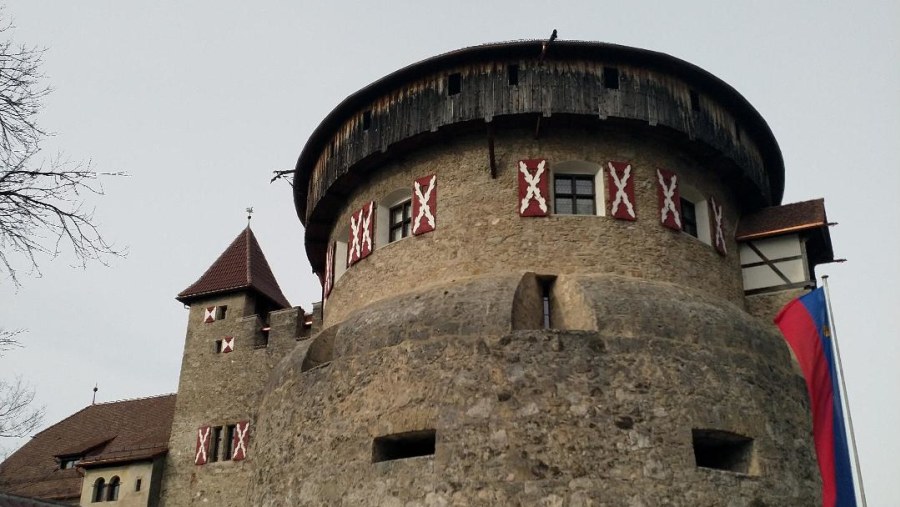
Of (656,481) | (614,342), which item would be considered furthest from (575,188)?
(656,481)

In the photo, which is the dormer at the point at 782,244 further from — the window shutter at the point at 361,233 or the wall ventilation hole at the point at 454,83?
the window shutter at the point at 361,233

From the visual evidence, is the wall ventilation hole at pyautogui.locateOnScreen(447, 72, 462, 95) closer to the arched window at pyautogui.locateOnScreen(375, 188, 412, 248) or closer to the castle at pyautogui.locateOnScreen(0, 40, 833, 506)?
the castle at pyautogui.locateOnScreen(0, 40, 833, 506)

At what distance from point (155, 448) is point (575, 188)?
16.3 metres

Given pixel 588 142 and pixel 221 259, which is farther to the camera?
pixel 221 259

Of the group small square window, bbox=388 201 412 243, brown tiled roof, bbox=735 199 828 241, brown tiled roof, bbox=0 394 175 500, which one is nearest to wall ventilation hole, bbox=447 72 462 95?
small square window, bbox=388 201 412 243

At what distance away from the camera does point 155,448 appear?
961 inches

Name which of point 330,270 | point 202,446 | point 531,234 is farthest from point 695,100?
point 202,446

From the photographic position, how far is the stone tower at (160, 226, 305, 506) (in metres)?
23.1

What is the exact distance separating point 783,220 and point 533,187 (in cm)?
504

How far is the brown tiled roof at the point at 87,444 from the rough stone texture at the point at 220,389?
41.0 inches

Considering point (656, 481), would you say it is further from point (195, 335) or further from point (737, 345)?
point (195, 335)

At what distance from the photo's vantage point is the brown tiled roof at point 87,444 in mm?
25391

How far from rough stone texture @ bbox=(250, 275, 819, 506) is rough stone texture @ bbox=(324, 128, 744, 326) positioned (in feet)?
1.34

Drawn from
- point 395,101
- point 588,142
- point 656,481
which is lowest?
point 656,481
